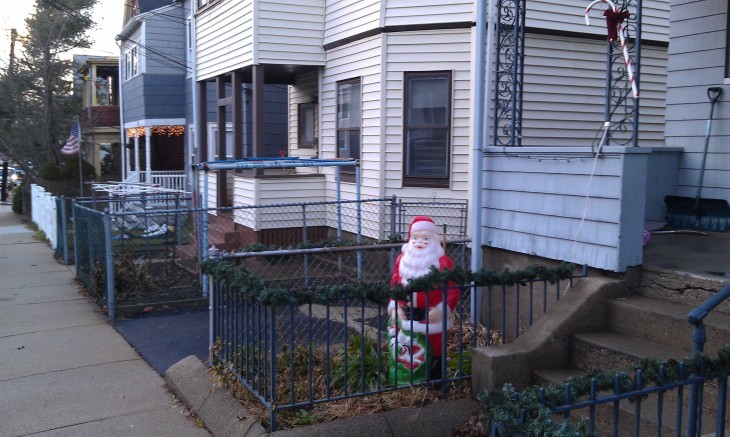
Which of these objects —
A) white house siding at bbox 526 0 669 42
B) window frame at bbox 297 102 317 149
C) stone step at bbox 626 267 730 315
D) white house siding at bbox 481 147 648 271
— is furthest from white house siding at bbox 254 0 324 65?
stone step at bbox 626 267 730 315

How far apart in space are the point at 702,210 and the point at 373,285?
4179 mm

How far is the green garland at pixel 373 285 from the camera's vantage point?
4.68m

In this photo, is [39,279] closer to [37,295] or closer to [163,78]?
[37,295]

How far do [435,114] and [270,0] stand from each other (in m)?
4.00

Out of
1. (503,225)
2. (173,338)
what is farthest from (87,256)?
(503,225)

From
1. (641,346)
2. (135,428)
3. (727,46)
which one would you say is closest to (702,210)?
(727,46)

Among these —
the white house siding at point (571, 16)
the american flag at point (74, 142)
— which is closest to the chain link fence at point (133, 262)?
the white house siding at point (571, 16)

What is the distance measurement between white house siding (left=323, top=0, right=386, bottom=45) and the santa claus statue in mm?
6203

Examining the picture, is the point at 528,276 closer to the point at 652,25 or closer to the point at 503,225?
the point at 503,225

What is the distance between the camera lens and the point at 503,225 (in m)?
6.45

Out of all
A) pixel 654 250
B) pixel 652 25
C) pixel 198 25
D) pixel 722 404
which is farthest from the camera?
pixel 198 25

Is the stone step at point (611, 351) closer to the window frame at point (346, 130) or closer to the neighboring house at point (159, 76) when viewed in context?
the window frame at point (346, 130)

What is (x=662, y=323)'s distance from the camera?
4.73 m

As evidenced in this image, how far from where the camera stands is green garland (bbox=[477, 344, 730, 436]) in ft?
8.36
